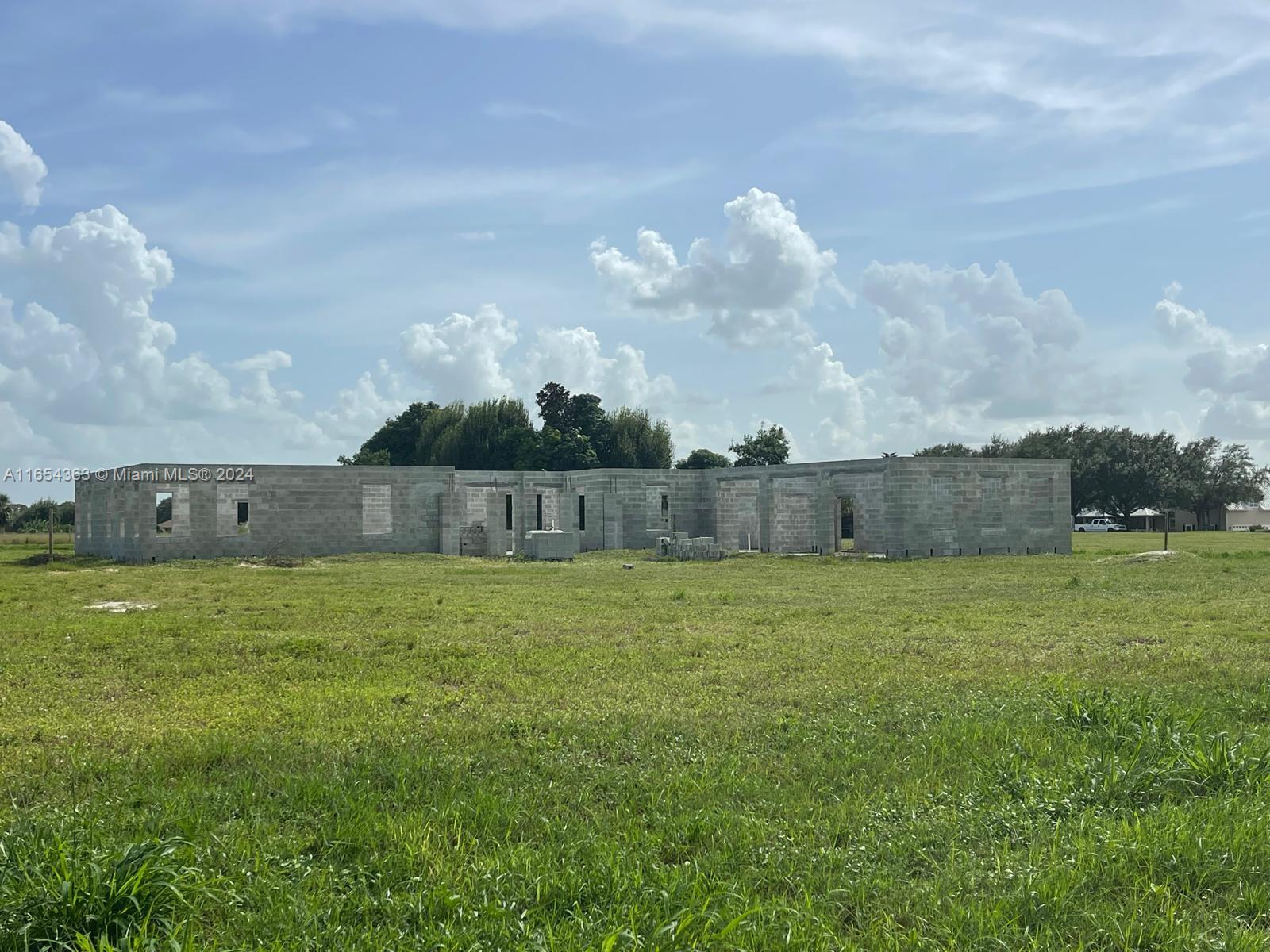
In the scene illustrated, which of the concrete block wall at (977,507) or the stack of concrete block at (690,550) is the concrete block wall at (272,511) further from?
the concrete block wall at (977,507)

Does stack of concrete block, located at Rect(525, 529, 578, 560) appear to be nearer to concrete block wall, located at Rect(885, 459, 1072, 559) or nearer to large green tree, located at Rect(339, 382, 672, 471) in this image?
concrete block wall, located at Rect(885, 459, 1072, 559)

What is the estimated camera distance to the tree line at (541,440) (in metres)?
56.7

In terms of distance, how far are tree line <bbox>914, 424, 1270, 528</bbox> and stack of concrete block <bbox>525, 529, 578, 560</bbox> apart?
3910 centimetres

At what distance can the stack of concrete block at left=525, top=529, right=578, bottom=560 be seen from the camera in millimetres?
30406

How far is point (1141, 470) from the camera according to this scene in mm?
61281

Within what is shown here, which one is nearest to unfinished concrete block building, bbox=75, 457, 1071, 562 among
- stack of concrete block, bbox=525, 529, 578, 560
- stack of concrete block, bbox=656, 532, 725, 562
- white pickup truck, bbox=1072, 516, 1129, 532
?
stack of concrete block, bbox=525, 529, 578, 560

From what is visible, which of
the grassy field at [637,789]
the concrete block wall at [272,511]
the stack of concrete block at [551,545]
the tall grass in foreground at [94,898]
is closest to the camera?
the tall grass in foreground at [94,898]

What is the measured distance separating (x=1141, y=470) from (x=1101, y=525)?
873 centimetres

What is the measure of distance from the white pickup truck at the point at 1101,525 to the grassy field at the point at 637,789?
198ft

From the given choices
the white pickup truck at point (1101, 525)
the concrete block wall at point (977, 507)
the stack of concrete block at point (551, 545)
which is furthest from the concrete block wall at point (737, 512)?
the white pickup truck at point (1101, 525)

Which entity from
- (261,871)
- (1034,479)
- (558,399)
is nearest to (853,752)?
(261,871)

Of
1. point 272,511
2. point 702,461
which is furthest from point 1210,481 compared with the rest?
point 272,511

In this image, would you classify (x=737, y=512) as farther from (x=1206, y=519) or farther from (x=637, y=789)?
(x=1206, y=519)

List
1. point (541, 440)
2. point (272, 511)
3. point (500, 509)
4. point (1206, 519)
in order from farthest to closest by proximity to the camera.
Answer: point (1206, 519) → point (541, 440) → point (500, 509) → point (272, 511)
